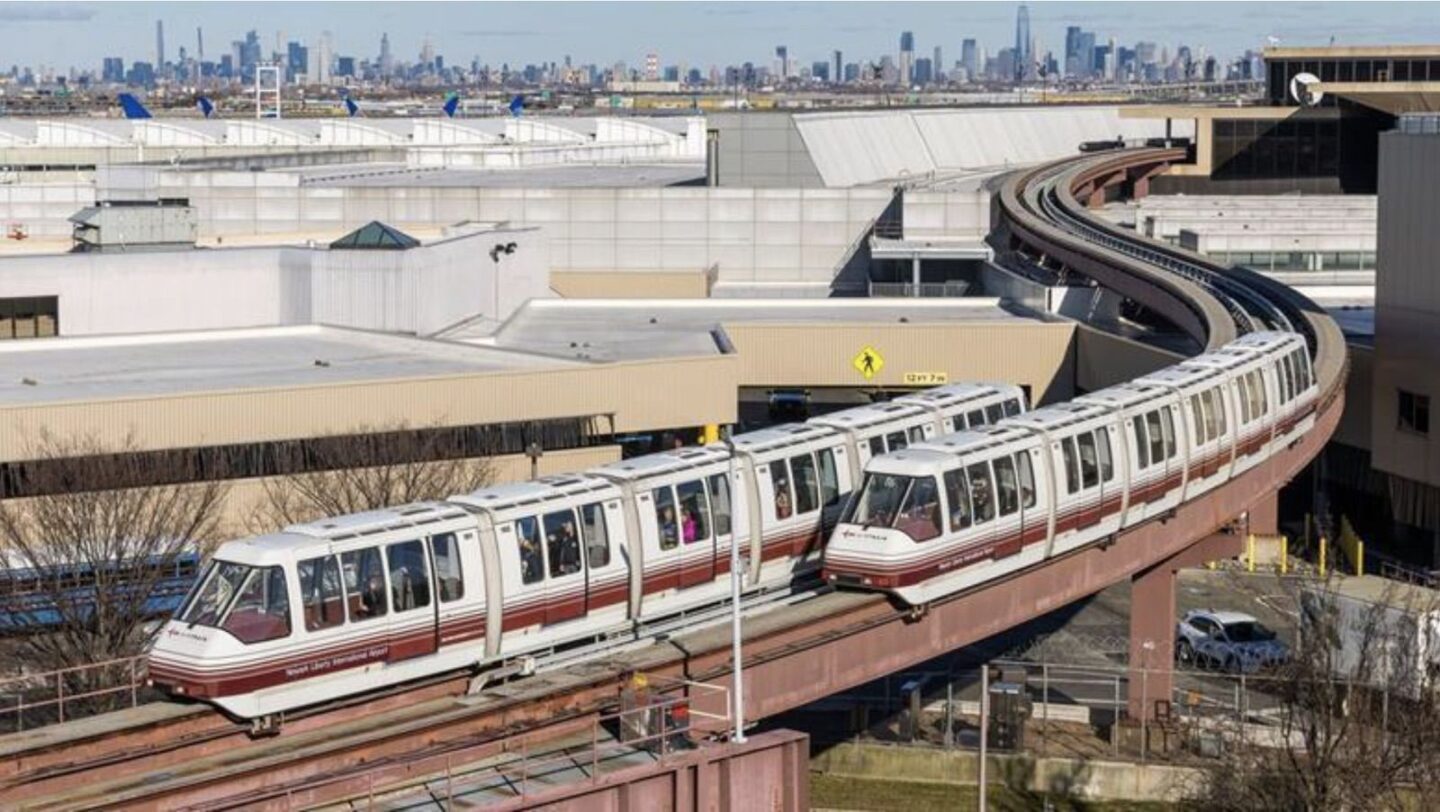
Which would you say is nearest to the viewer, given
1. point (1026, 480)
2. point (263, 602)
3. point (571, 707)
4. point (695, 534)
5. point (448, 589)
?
point (263, 602)

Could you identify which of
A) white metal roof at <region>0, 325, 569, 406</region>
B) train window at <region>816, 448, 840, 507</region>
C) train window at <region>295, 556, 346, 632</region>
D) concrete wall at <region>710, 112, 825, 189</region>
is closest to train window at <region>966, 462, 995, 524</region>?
train window at <region>816, 448, 840, 507</region>

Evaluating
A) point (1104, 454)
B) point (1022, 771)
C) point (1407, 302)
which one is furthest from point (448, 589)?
point (1407, 302)

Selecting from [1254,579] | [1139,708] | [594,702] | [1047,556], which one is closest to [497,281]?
[1254,579]

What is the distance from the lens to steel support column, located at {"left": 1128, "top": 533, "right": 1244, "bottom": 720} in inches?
1547

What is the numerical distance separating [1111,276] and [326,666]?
41157 mm

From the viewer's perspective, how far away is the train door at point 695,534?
2997 cm

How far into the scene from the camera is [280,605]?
25.1 metres

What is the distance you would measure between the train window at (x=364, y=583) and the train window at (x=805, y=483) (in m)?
7.88

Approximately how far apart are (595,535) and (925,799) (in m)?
10.4

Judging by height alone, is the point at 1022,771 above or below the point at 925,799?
above

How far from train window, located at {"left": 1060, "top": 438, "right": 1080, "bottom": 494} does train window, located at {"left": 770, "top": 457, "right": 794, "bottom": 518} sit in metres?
3.98

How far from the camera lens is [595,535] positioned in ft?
94.0

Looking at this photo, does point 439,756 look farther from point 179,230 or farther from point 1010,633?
point 179,230

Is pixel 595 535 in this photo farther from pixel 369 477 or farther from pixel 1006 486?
pixel 369 477
